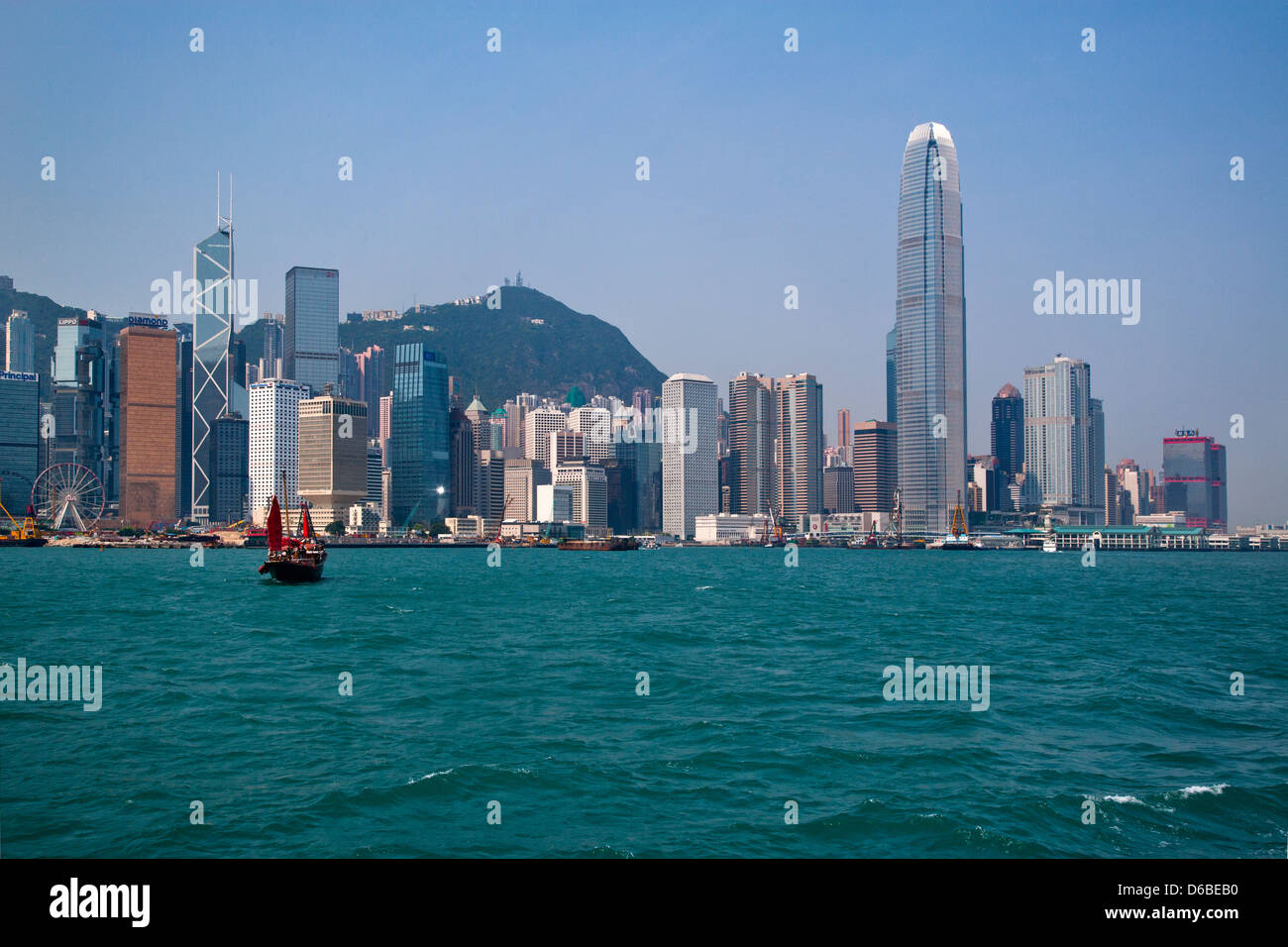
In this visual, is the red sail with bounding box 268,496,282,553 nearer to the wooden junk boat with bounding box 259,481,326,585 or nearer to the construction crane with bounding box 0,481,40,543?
the wooden junk boat with bounding box 259,481,326,585

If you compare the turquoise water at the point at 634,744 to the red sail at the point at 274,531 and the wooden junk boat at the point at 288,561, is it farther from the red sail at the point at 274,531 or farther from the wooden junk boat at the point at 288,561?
the red sail at the point at 274,531

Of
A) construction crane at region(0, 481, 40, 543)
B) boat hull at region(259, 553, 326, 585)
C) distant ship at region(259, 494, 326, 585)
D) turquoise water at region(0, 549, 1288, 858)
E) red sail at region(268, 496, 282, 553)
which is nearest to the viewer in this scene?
turquoise water at region(0, 549, 1288, 858)

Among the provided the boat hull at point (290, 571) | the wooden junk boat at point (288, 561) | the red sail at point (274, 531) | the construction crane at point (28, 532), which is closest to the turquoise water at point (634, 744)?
the boat hull at point (290, 571)

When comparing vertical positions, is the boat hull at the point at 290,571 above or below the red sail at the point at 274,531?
below

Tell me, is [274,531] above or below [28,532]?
above

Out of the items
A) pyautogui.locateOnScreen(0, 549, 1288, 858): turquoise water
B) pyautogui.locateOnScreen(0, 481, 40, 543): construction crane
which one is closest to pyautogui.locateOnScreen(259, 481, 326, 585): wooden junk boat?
pyautogui.locateOnScreen(0, 549, 1288, 858): turquoise water

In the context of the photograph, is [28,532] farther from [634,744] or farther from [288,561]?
[634,744]

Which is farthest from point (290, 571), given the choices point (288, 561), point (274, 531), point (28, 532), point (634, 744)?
point (28, 532)

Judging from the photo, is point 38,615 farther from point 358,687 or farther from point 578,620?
point 358,687
